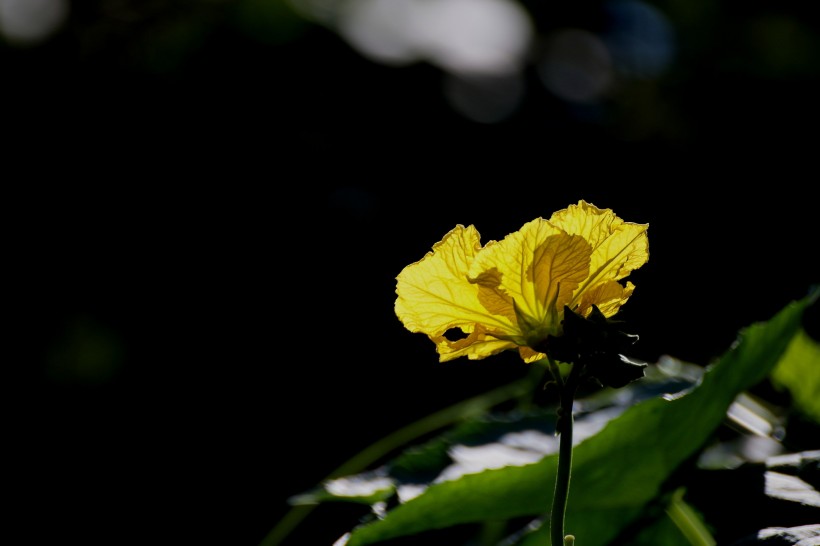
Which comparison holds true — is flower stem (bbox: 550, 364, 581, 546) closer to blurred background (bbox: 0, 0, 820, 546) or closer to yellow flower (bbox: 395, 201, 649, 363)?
yellow flower (bbox: 395, 201, 649, 363)

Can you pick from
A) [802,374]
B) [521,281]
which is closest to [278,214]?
[802,374]

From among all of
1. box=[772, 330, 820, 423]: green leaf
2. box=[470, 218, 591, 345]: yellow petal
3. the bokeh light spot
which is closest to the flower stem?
box=[470, 218, 591, 345]: yellow petal

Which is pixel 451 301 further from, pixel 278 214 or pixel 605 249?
pixel 278 214

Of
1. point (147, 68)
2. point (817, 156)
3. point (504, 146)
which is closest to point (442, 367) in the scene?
point (504, 146)

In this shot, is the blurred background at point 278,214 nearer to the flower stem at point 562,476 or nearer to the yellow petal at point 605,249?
the yellow petal at point 605,249

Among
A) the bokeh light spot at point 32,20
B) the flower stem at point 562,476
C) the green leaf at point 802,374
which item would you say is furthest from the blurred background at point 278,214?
the flower stem at point 562,476
